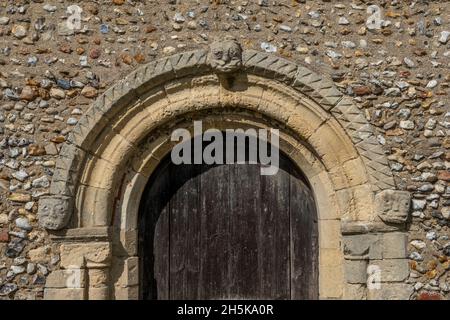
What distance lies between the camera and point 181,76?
440 cm

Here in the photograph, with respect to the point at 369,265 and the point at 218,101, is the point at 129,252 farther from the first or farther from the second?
the point at 369,265

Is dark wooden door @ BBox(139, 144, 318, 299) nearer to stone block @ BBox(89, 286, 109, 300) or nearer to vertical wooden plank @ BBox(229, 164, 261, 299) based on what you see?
vertical wooden plank @ BBox(229, 164, 261, 299)

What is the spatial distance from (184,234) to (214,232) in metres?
0.24

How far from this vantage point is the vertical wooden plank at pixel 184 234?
4.62 metres

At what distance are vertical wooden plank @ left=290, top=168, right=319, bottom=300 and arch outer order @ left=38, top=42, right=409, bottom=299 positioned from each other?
0.13m

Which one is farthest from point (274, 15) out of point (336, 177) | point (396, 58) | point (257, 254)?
point (257, 254)

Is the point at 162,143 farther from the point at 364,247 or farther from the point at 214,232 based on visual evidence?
the point at 364,247

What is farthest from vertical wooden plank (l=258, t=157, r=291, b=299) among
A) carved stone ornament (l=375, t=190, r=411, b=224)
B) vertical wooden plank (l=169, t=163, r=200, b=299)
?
carved stone ornament (l=375, t=190, r=411, b=224)

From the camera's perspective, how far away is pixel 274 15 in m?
4.43

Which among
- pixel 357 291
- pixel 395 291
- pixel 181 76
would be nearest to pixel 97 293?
pixel 181 76

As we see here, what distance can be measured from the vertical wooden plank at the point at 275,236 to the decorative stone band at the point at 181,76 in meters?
0.67

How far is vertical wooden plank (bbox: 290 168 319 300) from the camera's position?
4570mm

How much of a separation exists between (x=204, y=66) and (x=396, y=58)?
1.41m

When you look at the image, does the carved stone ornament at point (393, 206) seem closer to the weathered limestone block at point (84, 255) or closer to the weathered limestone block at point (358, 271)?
the weathered limestone block at point (358, 271)
